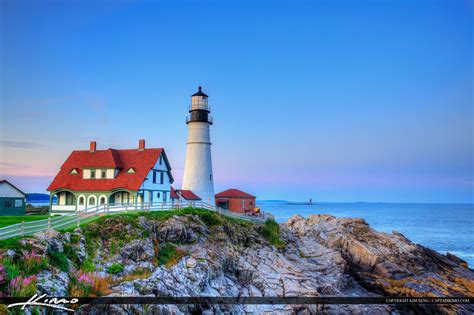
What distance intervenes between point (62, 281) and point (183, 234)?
1005 cm

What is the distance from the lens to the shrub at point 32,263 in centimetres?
1258

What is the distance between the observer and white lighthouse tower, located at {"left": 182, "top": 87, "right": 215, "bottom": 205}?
3562 centimetres

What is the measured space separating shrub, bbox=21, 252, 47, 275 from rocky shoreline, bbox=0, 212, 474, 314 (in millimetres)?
226

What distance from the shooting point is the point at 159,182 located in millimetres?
32094

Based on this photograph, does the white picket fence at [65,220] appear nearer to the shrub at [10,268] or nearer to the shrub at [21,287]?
the shrub at [10,268]

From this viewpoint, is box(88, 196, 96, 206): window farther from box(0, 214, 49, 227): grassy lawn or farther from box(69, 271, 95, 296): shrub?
box(69, 271, 95, 296): shrub

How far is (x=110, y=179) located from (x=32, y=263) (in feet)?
60.6

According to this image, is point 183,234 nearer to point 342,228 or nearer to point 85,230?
point 85,230

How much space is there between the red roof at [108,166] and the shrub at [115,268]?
1326cm

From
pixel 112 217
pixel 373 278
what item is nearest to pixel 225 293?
pixel 112 217

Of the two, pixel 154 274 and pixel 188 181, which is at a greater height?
pixel 188 181

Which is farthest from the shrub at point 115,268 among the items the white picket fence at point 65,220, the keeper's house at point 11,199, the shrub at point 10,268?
the keeper's house at point 11,199

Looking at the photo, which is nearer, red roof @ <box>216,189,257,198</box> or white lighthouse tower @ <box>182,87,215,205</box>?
white lighthouse tower @ <box>182,87,215,205</box>

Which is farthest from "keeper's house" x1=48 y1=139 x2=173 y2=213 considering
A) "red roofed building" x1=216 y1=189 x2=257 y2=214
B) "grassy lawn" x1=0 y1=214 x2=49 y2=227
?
"red roofed building" x1=216 y1=189 x2=257 y2=214
